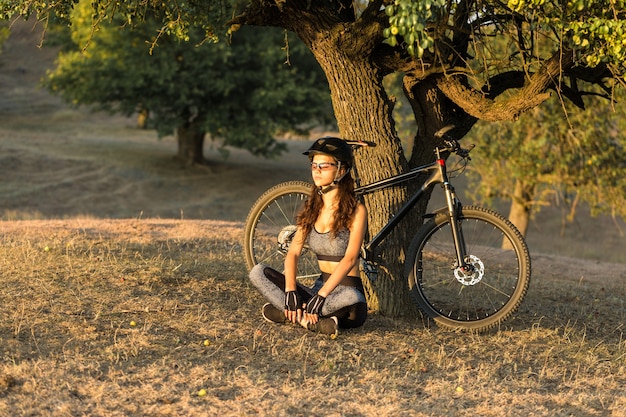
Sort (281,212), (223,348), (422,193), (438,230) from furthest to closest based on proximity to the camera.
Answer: (281,212), (438,230), (422,193), (223,348)

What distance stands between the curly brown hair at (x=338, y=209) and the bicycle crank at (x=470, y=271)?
38.0 inches

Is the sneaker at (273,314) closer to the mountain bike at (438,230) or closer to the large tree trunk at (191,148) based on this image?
the mountain bike at (438,230)

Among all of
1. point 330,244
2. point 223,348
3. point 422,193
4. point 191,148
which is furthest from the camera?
point 191,148

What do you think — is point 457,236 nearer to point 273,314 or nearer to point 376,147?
point 376,147

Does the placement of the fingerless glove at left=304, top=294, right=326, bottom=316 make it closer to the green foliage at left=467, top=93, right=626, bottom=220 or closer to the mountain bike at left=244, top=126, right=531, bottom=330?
the mountain bike at left=244, top=126, right=531, bottom=330

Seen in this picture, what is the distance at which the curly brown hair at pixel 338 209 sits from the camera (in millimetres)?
6245

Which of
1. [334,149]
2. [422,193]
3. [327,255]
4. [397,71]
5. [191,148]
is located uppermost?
[397,71]

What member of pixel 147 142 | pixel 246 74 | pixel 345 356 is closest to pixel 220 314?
pixel 345 356

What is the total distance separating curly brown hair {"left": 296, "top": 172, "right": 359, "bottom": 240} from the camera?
6245 millimetres

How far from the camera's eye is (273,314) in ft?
20.9

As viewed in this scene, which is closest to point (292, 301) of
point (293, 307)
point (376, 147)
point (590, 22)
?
point (293, 307)

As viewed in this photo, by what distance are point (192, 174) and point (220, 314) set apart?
24.0 m

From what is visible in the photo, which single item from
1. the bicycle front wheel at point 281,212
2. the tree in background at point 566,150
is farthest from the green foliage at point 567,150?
the bicycle front wheel at point 281,212

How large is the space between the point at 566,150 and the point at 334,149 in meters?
12.7
